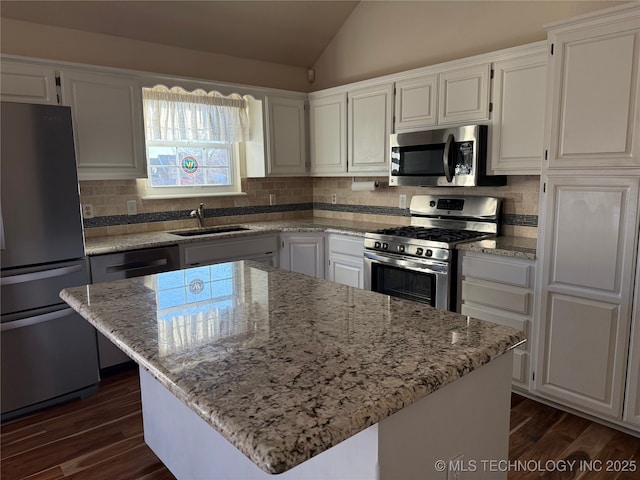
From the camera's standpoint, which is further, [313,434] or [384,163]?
[384,163]

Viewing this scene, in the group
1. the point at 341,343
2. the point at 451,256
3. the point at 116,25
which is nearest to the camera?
the point at 341,343

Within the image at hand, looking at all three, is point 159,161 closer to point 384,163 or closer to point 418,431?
point 384,163

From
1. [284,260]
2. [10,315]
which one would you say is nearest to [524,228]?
[284,260]

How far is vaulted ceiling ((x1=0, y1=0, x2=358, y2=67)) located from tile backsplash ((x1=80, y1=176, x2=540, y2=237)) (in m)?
1.17

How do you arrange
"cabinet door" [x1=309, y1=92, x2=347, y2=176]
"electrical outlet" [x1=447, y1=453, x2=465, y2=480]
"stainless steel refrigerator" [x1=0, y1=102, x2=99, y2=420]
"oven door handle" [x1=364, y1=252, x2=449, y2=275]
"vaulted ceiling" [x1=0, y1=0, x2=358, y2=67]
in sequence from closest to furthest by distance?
"electrical outlet" [x1=447, y1=453, x2=465, y2=480]
"stainless steel refrigerator" [x1=0, y1=102, x2=99, y2=420]
"oven door handle" [x1=364, y1=252, x2=449, y2=275]
"vaulted ceiling" [x1=0, y1=0, x2=358, y2=67]
"cabinet door" [x1=309, y1=92, x2=347, y2=176]

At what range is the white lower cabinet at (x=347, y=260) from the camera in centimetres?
368

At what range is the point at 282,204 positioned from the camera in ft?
15.4

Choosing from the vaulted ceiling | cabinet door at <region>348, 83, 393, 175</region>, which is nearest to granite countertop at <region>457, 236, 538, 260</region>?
cabinet door at <region>348, 83, 393, 175</region>

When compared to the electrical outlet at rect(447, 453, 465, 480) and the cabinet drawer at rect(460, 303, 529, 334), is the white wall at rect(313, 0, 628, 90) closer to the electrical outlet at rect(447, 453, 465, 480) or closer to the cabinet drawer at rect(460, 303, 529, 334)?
the cabinet drawer at rect(460, 303, 529, 334)

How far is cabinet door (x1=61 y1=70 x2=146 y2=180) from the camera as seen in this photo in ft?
10.2

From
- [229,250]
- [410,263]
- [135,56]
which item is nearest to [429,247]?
[410,263]


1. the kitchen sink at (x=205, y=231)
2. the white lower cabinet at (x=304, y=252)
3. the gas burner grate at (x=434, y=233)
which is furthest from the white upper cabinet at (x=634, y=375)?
the kitchen sink at (x=205, y=231)

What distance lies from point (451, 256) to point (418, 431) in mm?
2030

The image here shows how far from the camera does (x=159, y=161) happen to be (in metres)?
3.92
